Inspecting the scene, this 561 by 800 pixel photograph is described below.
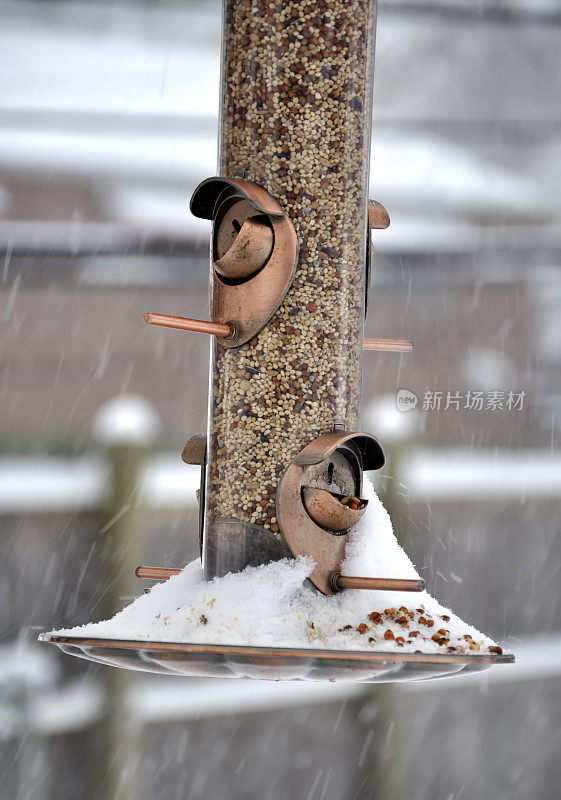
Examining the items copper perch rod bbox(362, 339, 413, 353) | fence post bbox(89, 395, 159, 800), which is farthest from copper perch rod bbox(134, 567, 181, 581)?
fence post bbox(89, 395, 159, 800)

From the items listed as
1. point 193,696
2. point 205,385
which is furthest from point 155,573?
point 205,385

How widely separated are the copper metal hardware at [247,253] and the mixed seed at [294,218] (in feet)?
0.05

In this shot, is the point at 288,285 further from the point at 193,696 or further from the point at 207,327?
the point at 193,696

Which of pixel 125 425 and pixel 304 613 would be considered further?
pixel 125 425

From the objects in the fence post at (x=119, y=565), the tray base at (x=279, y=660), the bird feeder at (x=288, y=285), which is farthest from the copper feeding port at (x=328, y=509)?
the fence post at (x=119, y=565)

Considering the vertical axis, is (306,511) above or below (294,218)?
below

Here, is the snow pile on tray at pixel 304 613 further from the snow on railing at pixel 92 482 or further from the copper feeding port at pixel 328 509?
the snow on railing at pixel 92 482

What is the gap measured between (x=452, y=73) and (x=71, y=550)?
196cm

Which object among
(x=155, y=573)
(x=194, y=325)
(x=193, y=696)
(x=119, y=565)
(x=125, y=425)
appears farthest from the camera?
(x=193, y=696)

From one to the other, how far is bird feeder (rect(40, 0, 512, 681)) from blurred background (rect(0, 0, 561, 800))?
1181mm

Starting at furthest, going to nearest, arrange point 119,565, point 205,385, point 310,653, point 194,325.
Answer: point 205,385 < point 119,565 < point 194,325 < point 310,653

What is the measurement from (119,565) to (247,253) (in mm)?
1269

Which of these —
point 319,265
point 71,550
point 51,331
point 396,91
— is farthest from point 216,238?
point 396,91

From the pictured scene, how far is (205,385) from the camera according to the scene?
101 inches
